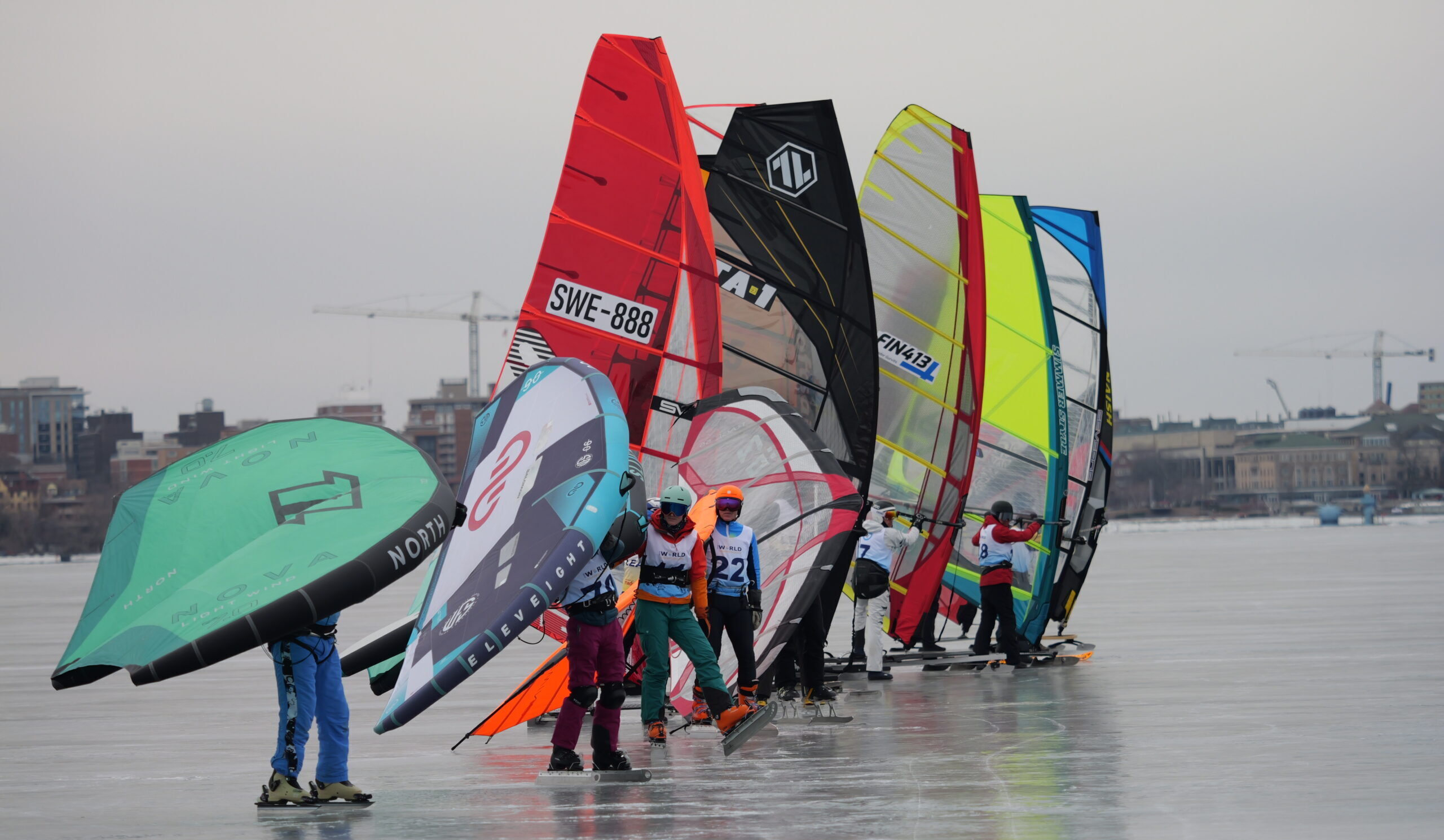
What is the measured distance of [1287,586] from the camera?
29.1m

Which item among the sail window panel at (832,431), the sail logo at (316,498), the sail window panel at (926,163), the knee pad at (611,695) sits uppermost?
the sail window panel at (926,163)

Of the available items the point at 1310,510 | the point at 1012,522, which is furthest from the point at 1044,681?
the point at 1310,510

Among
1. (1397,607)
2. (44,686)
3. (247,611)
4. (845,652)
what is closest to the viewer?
(247,611)

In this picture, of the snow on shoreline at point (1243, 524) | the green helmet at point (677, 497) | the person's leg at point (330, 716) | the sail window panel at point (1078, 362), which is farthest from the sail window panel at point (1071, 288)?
the snow on shoreline at point (1243, 524)

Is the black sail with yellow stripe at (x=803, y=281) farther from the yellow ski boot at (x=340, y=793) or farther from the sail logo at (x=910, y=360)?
the yellow ski boot at (x=340, y=793)

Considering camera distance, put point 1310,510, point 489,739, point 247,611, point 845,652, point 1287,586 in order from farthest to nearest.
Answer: point 1310,510 → point 1287,586 → point 845,652 → point 489,739 → point 247,611

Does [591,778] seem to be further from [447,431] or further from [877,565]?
[447,431]

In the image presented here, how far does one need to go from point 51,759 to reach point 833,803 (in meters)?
5.48

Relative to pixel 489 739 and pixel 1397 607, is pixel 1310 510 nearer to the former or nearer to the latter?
pixel 1397 607

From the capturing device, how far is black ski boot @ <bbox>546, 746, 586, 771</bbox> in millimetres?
9500

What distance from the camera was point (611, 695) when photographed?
9.34 metres

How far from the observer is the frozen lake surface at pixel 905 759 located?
25.8 feet

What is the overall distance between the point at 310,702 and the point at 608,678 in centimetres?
163

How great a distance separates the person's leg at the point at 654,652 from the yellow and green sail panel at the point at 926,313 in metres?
6.28
